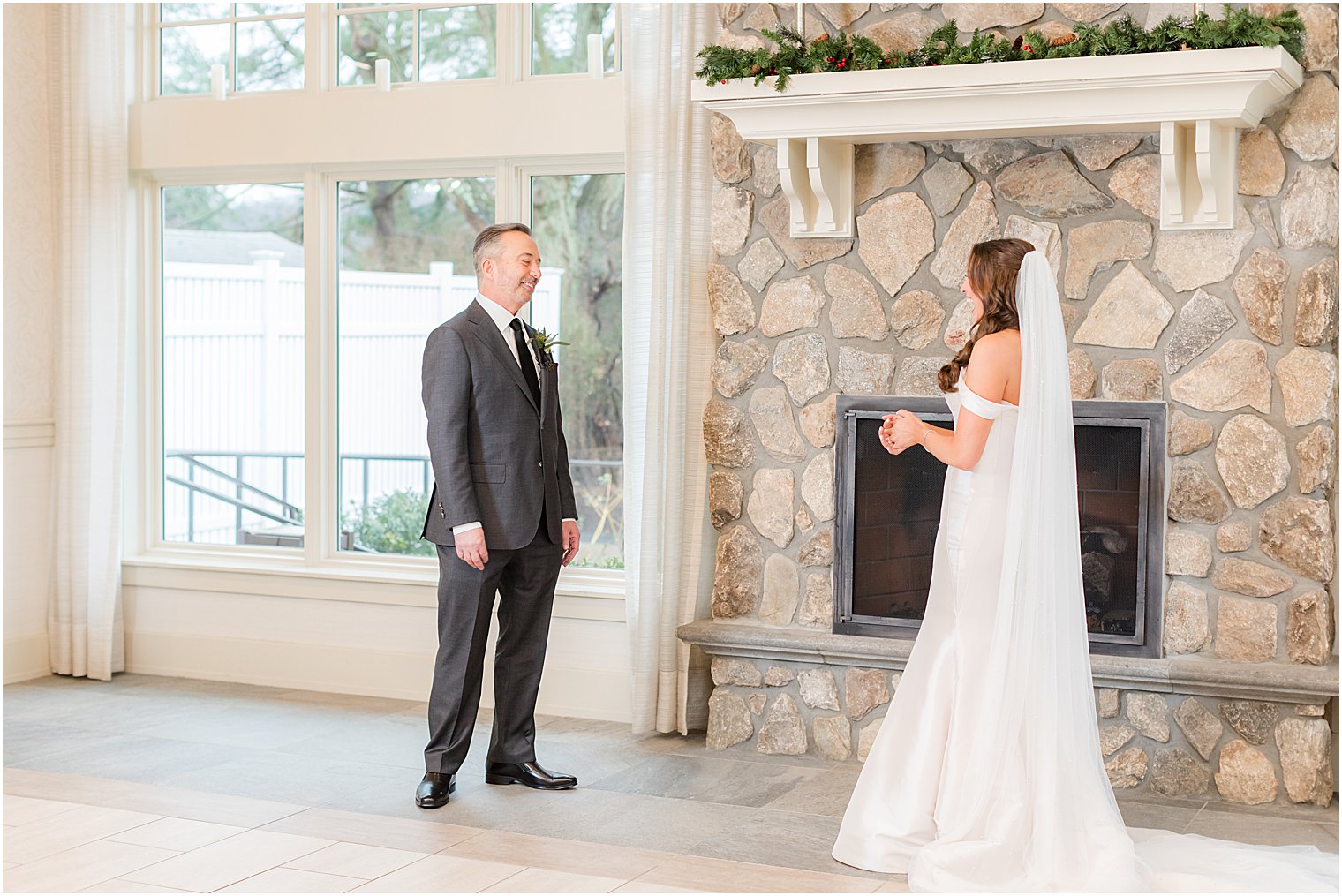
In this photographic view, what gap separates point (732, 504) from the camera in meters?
4.54

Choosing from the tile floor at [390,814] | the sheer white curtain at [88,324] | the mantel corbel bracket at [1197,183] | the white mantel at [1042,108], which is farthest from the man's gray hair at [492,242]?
the sheer white curtain at [88,324]

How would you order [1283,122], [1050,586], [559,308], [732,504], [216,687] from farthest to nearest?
[216,687] → [559,308] → [732,504] → [1283,122] → [1050,586]

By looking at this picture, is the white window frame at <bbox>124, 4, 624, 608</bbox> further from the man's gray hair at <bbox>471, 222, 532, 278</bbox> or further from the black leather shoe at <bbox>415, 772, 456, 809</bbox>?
the black leather shoe at <bbox>415, 772, 456, 809</bbox>

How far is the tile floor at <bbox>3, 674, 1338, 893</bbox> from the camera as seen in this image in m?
3.32

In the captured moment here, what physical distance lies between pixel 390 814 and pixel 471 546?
752 millimetres

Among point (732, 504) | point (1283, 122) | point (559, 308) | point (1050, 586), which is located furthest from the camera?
point (559, 308)

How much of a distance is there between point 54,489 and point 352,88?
2.01 metres

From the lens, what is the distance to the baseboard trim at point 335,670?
4965mm

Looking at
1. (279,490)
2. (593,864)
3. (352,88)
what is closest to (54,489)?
(279,490)

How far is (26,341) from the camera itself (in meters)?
5.56

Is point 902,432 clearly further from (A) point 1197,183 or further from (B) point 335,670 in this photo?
(B) point 335,670

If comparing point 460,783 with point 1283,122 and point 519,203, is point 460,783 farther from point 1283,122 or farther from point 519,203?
point 1283,122

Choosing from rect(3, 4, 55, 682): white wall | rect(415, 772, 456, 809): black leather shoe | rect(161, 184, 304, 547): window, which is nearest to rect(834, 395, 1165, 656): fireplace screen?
rect(415, 772, 456, 809): black leather shoe

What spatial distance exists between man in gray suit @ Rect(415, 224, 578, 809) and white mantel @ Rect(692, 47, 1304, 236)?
2.70 feet
